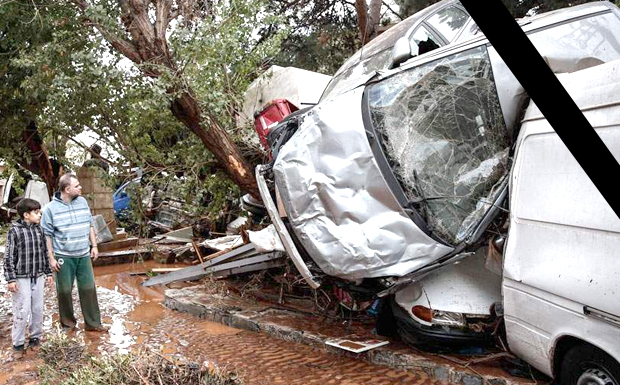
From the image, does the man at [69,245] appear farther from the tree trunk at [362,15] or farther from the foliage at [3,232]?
the foliage at [3,232]

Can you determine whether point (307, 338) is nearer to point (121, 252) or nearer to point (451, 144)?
point (451, 144)

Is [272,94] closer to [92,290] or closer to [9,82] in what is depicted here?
[92,290]

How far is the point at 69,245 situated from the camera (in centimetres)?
642

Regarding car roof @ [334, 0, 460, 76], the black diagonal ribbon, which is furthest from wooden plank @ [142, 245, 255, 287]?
the black diagonal ribbon

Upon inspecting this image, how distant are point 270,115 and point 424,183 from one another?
153 inches

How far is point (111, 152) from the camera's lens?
10617 mm

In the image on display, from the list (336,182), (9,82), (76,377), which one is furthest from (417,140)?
(9,82)

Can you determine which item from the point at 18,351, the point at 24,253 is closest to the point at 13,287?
the point at 24,253

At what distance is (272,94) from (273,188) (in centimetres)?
448

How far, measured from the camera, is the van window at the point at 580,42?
4949 mm

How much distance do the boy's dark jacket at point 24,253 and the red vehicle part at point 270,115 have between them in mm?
3229

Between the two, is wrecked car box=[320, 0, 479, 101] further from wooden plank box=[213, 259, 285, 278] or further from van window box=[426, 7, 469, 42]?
wooden plank box=[213, 259, 285, 278]

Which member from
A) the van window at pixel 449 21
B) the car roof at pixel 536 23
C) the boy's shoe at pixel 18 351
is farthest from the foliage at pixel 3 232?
the car roof at pixel 536 23

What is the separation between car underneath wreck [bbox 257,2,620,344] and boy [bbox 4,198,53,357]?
280 cm
